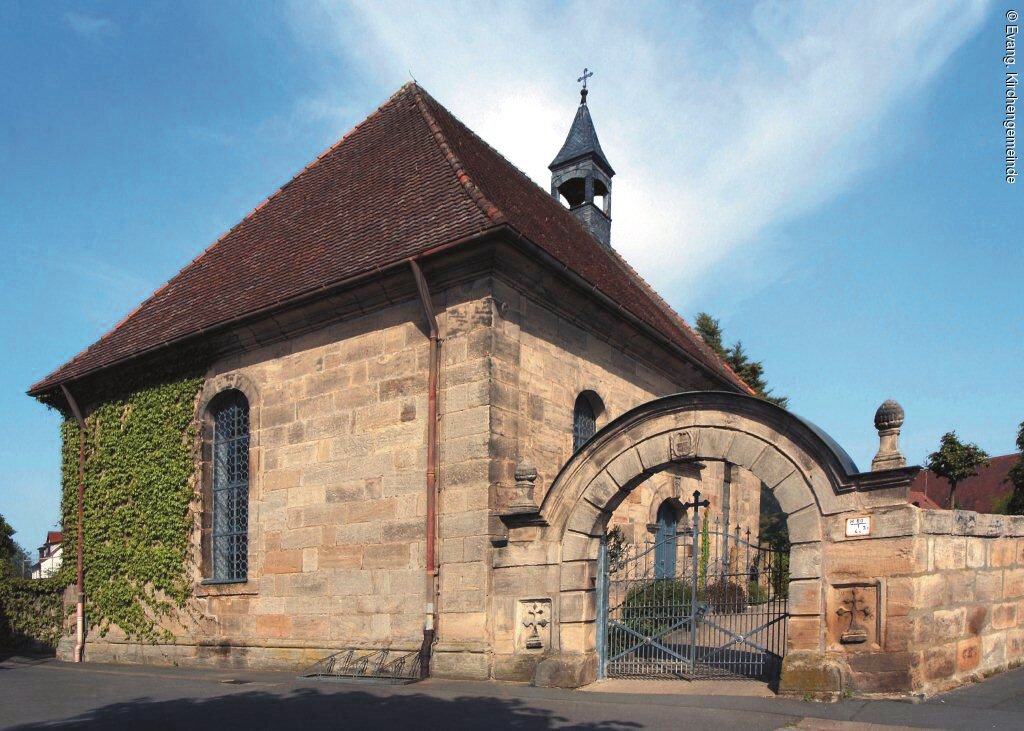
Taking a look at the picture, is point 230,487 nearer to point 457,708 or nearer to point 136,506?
point 136,506

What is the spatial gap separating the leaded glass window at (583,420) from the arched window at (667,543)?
2.28 metres

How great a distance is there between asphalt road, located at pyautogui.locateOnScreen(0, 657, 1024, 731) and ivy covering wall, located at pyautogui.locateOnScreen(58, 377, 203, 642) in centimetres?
330

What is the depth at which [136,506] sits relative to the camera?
1322 centimetres

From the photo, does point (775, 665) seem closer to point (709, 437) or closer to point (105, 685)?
point (709, 437)

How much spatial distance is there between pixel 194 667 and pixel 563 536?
6.13m

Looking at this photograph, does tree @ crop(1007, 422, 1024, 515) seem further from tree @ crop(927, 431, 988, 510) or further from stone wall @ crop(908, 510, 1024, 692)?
stone wall @ crop(908, 510, 1024, 692)

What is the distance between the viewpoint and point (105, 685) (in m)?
9.56

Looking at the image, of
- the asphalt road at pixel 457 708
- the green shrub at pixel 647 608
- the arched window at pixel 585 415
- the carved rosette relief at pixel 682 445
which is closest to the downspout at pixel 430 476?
the asphalt road at pixel 457 708

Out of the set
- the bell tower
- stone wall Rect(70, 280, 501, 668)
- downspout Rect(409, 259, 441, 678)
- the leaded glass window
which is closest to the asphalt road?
downspout Rect(409, 259, 441, 678)

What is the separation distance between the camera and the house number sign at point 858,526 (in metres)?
7.25

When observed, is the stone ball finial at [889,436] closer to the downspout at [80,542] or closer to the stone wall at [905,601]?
the stone wall at [905,601]

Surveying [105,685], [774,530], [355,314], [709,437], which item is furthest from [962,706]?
[774,530]

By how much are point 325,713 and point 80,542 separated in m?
9.12

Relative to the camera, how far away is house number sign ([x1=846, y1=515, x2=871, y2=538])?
725 cm
